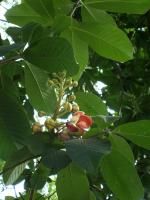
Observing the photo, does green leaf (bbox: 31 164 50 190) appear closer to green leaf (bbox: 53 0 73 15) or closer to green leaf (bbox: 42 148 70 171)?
green leaf (bbox: 42 148 70 171)

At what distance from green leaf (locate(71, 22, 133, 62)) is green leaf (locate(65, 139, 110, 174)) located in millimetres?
453

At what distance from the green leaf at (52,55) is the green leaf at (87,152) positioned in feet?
0.83

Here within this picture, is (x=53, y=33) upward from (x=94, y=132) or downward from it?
upward

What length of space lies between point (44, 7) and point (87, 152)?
0.54m

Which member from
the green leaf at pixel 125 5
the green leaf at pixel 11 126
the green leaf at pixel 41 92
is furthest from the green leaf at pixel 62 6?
the green leaf at pixel 11 126

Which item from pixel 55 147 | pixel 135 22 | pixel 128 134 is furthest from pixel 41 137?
pixel 135 22

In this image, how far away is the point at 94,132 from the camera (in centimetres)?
109

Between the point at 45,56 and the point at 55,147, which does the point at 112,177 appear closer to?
the point at 55,147

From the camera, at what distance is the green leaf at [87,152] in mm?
938

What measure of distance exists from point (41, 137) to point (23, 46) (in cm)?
23

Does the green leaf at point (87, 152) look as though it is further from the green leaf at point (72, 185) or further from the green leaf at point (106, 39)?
the green leaf at point (106, 39)

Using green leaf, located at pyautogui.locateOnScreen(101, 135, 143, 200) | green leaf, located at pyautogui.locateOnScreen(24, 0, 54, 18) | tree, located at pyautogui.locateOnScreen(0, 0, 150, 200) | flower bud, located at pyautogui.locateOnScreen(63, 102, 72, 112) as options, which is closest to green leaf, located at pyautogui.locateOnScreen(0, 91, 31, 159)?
tree, located at pyautogui.locateOnScreen(0, 0, 150, 200)

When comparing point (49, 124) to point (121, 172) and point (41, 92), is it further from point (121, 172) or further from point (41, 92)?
point (41, 92)

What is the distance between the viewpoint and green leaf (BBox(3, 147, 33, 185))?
3.53 ft
